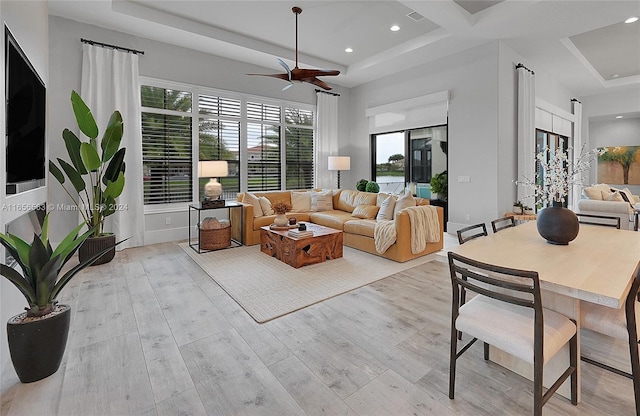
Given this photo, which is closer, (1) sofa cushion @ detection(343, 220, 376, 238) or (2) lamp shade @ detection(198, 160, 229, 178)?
(1) sofa cushion @ detection(343, 220, 376, 238)

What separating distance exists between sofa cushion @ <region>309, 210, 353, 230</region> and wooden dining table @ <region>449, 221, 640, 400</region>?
2.94 metres

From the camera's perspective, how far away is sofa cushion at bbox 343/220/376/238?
4535mm

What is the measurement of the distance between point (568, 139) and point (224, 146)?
8990mm

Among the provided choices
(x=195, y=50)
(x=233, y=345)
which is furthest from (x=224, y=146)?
(x=233, y=345)

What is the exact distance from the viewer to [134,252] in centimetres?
471

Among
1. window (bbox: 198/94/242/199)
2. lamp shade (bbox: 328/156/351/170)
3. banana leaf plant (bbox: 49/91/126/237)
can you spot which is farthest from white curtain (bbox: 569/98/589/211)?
banana leaf plant (bbox: 49/91/126/237)

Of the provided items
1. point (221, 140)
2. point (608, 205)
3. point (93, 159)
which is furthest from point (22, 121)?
point (608, 205)

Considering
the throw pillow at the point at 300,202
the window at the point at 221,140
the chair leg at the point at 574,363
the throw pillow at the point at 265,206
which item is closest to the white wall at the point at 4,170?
the window at the point at 221,140

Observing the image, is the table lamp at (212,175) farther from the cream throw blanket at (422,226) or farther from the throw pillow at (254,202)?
the cream throw blanket at (422,226)

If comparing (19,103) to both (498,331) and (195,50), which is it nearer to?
(498,331)

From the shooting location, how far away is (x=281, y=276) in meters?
3.63

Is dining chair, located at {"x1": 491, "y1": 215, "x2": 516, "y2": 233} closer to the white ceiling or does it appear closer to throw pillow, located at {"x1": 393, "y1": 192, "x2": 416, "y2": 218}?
throw pillow, located at {"x1": 393, "y1": 192, "x2": 416, "y2": 218}

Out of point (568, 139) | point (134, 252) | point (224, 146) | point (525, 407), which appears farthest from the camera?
point (568, 139)

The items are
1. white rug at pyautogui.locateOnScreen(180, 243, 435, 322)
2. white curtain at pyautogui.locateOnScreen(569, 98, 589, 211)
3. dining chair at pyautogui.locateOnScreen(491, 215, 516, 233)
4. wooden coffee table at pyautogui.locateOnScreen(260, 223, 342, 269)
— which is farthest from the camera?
white curtain at pyautogui.locateOnScreen(569, 98, 589, 211)
